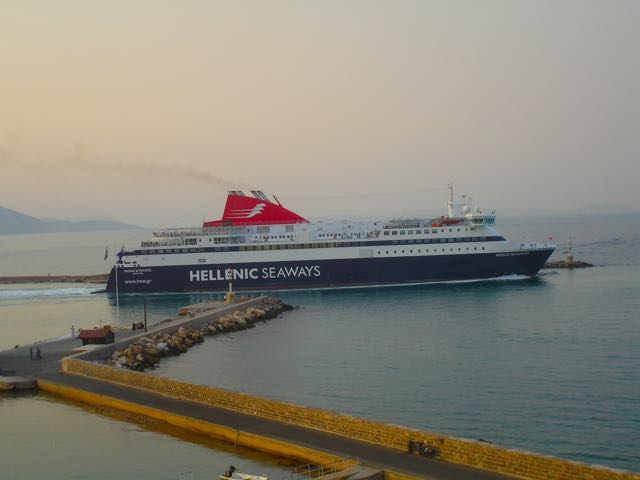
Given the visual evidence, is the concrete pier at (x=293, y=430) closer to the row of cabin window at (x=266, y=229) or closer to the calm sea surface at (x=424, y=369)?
the calm sea surface at (x=424, y=369)

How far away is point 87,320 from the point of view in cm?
3241

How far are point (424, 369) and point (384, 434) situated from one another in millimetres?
8236

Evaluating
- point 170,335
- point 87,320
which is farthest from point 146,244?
point 170,335

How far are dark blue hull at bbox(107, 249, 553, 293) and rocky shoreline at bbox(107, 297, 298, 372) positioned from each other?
28.3ft

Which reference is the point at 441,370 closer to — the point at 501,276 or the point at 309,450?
the point at 309,450

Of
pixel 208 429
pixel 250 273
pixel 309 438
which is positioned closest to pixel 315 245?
pixel 250 273

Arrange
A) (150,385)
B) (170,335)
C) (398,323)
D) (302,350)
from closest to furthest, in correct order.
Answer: (150,385)
(302,350)
(170,335)
(398,323)

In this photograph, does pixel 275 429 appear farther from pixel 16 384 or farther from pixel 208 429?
pixel 16 384

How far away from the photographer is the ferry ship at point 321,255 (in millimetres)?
41219

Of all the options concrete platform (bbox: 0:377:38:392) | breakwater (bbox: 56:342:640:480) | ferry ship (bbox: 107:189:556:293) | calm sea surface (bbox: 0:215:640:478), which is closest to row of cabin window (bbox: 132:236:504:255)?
ferry ship (bbox: 107:189:556:293)

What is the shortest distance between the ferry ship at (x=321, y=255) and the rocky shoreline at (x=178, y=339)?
8.88m

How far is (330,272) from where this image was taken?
4184 cm

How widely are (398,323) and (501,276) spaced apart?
15.4 metres

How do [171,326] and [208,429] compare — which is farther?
[171,326]
